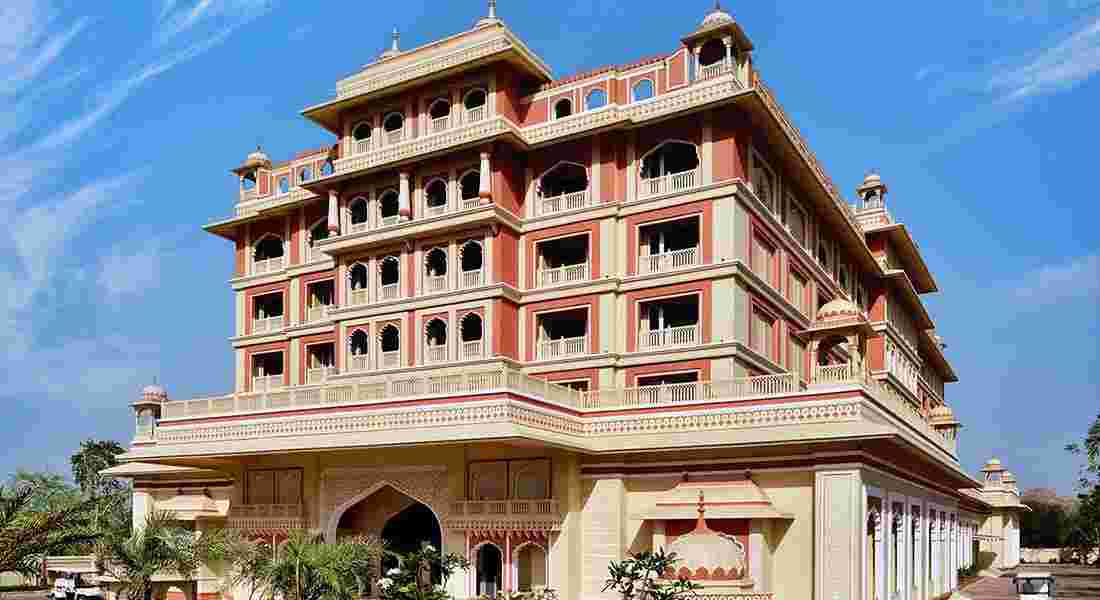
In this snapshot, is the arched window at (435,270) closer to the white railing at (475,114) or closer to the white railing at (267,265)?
the white railing at (475,114)

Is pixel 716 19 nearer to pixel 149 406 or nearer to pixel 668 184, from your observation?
pixel 668 184

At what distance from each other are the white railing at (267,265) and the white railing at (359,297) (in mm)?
6511

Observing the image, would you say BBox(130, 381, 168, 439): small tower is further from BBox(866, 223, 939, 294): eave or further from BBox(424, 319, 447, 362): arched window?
BBox(866, 223, 939, 294): eave

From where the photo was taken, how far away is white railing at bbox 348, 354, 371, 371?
123 feet

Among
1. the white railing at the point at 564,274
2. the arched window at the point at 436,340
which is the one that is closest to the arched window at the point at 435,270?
the arched window at the point at 436,340

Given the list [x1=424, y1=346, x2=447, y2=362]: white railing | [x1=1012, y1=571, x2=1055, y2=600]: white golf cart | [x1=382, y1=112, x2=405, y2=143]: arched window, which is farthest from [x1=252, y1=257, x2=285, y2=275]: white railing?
[x1=1012, y1=571, x2=1055, y2=600]: white golf cart

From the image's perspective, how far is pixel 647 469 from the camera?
29.8 meters

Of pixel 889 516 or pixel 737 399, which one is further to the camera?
pixel 889 516

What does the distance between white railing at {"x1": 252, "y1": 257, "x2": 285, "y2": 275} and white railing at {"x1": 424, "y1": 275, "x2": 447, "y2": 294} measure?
9747mm

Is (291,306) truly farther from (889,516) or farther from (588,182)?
(889,516)

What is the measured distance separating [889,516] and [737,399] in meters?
6.05

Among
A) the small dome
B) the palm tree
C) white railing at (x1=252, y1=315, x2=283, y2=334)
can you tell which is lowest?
the palm tree

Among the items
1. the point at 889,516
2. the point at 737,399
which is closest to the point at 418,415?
the point at 737,399

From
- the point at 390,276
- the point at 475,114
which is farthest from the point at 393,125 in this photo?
the point at 390,276
